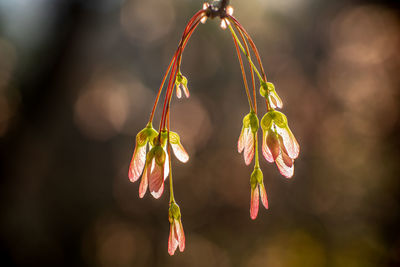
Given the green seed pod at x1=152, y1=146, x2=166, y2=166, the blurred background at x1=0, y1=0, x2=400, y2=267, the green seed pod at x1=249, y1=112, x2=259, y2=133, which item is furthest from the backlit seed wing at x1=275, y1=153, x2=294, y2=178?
the blurred background at x1=0, y1=0, x2=400, y2=267

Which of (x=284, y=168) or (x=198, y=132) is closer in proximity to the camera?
(x=284, y=168)

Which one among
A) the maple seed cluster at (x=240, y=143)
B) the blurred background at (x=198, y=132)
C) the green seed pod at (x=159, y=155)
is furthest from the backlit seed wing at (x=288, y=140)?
the blurred background at (x=198, y=132)

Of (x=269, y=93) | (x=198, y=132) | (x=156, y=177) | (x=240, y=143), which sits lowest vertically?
(x=198, y=132)

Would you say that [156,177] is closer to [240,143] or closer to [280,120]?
[240,143]

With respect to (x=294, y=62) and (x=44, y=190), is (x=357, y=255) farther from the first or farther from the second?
(x=44, y=190)

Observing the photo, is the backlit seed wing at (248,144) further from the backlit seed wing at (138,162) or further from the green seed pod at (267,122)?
the backlit seed wing at (138,162)

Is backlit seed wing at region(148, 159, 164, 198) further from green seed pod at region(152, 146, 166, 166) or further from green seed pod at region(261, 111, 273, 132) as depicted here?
green seed pod at region(261, 111, 273, 132)

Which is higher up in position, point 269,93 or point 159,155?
point 269,93

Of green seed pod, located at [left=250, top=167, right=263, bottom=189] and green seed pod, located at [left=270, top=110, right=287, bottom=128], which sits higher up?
green seed pod, located at [left=270, top=110, right=287, bottom=128]

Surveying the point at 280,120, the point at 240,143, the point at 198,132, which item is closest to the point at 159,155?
the point at 240,143
